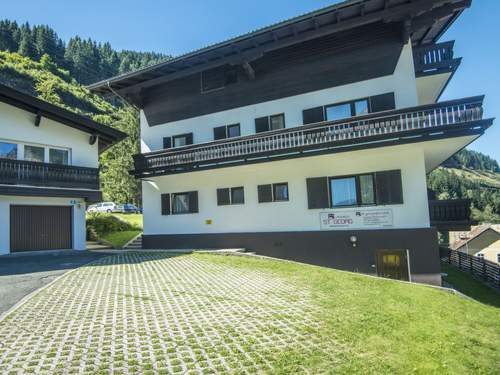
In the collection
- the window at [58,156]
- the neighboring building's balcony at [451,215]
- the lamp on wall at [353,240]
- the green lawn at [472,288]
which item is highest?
the window at [58,156]

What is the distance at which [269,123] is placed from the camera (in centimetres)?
1560

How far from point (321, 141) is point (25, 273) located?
11232 millimetres

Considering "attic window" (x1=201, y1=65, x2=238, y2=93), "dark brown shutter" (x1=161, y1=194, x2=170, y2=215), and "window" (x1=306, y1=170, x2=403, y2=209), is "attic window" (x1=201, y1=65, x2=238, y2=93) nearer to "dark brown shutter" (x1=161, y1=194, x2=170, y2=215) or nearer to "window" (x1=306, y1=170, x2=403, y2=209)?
"dark brown shutter" (x1=161, y1=194, x2=170, y2=215)

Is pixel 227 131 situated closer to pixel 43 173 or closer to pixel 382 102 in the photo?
pixel 382 102

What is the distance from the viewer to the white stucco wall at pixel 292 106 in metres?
13.1

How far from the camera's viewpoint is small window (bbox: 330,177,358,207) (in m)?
13.4

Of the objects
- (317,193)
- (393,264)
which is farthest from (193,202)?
(393,264)

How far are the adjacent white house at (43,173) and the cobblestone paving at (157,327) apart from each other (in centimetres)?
872

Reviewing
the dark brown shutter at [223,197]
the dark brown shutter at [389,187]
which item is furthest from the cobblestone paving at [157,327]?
the dark brown shutter at [223,197]

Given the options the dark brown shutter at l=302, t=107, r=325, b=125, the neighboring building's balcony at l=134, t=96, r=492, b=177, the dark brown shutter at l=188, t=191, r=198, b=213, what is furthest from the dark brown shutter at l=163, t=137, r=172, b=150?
the dark brown shutter at l=302, t=107, r=325, b=125

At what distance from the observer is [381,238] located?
1278 centimetres

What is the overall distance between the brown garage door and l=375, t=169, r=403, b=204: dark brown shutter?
1583 centimetres

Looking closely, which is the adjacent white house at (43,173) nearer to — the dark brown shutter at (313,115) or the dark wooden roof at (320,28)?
the dark wooden roof at (320,28)

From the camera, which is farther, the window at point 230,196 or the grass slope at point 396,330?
the window at point 230,196
